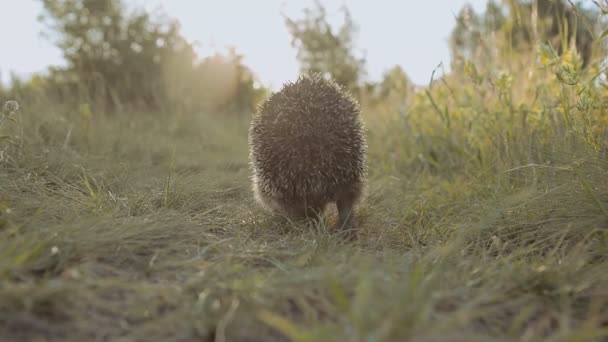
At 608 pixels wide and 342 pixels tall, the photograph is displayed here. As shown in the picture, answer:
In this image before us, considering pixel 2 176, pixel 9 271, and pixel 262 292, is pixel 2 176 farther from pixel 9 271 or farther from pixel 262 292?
pixel 262 292

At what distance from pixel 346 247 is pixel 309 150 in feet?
3.29

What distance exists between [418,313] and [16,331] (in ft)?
5.04

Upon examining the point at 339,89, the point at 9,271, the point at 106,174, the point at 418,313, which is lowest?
the point at 418,313

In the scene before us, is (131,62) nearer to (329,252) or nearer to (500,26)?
(500,26)

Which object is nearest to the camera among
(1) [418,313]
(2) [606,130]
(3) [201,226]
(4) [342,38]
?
(1) [418,313]

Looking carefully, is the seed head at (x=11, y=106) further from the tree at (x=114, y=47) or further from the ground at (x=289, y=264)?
the tree at (x=114, y=47)

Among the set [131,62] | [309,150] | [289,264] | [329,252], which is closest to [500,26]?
[309,150]

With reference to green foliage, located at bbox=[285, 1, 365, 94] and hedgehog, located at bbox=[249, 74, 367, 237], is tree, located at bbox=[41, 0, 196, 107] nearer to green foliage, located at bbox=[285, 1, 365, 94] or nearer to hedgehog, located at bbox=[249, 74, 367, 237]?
green foliage, located at bbox=[285, 1, 365, 94]

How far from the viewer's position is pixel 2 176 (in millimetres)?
3197

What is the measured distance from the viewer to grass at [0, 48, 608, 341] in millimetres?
1804

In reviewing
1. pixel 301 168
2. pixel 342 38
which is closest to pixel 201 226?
pixel 301 168

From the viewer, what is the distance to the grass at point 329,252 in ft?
5.92

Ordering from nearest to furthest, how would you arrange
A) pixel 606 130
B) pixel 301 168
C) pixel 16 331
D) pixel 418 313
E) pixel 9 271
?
pixel 418 313 < pixel 16 331 < pixel 9 271 < pixel 606 130 < pixel 301 168

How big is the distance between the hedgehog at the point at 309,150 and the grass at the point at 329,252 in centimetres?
29
